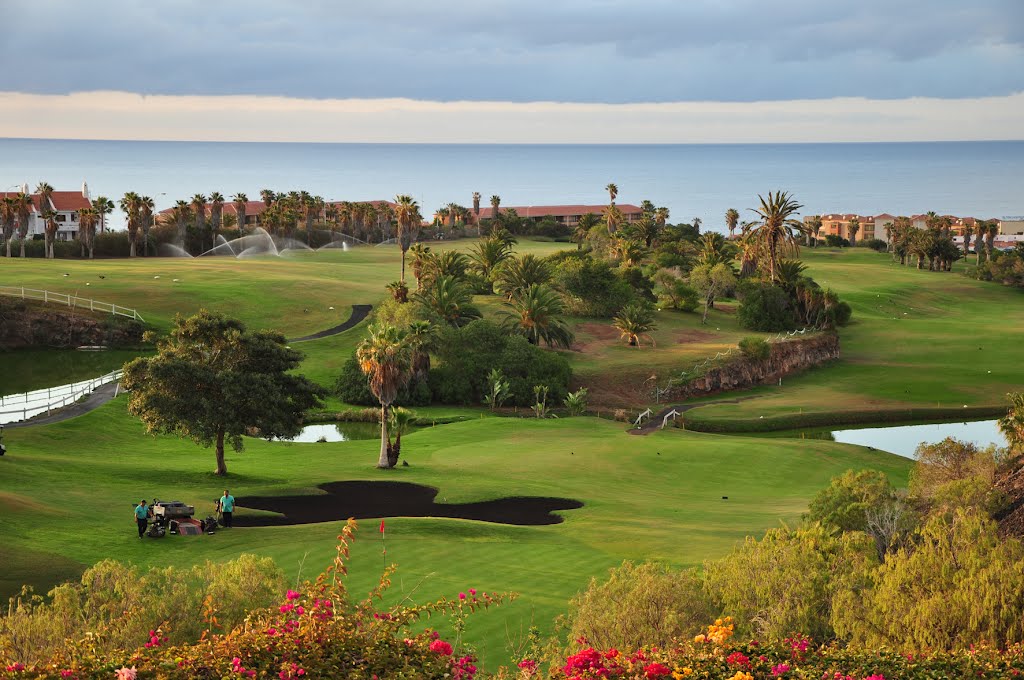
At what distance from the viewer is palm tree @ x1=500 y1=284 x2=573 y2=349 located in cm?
9300

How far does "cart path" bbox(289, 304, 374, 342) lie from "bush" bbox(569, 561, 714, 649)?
7318cm

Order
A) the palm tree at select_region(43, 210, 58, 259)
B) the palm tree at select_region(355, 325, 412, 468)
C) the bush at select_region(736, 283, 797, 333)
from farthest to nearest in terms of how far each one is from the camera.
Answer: the palm tree at select_region(43, 210, 58, 259) → the bush at select_region(736, 283, 797, 333) → the palm tree at select_region(355, 325, 412, 468)

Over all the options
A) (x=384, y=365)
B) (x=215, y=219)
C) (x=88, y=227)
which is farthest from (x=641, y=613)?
(x=215, y=219)

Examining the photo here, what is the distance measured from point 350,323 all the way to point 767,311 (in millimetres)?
41247

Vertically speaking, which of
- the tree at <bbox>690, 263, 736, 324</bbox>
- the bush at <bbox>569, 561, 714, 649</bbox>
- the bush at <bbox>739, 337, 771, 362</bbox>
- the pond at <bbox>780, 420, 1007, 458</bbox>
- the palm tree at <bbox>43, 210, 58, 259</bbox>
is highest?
the palm tree at <bbox>43, 210, 58, 259</bbox>

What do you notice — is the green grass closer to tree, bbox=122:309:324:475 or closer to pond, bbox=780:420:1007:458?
tree, bbox=122:309:324:475

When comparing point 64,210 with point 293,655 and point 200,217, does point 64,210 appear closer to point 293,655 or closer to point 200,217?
point 200,217

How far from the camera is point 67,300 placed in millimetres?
90375

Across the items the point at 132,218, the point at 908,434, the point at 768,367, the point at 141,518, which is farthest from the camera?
the point at 132,218

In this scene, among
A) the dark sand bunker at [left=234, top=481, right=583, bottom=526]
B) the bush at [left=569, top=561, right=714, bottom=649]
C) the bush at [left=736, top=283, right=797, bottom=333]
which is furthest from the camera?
the bush at [left=736, top=283, right=797, bottom=333]

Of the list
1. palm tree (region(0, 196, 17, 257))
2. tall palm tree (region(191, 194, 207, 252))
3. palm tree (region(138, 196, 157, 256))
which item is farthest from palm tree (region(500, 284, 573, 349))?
tall palm tree (region(191, 194, 207, 252))

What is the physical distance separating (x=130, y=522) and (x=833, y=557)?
78.9ft

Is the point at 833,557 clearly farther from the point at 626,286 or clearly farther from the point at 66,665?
the point at 626,286

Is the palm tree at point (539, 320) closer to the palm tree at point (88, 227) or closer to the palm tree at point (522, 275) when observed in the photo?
the palm tree at point (522, 275)
